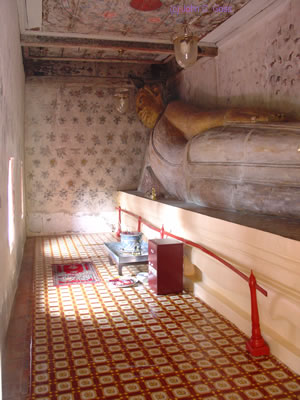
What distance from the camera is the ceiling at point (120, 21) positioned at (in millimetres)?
4656

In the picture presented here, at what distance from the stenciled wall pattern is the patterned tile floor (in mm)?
3603

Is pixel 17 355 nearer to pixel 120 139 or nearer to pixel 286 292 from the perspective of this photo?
pixel 286 292

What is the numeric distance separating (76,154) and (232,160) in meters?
4.44

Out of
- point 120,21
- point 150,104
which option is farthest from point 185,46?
point 150,104

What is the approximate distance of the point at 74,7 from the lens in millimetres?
4742

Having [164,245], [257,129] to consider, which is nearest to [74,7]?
[257,129]

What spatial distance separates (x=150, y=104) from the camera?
6.95m

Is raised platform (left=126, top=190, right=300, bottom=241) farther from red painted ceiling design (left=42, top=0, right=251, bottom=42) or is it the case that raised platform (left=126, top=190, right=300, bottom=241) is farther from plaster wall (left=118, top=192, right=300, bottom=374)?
red painted ceiling design (left=42, top=0, right=251, bottom=42)

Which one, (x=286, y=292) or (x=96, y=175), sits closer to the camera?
(x=286, y=292)

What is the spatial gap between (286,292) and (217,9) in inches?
144

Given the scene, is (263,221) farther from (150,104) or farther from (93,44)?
(150,104)

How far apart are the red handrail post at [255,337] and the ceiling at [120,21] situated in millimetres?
3378

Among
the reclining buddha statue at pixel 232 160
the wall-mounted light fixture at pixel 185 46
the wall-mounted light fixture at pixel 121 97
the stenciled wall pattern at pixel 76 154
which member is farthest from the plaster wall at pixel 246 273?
the stenciled wall pattern at pixel 76 154

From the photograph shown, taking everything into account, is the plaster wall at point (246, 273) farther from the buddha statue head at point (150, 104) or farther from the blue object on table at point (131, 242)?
the buddha statue head at point (150, 104)
